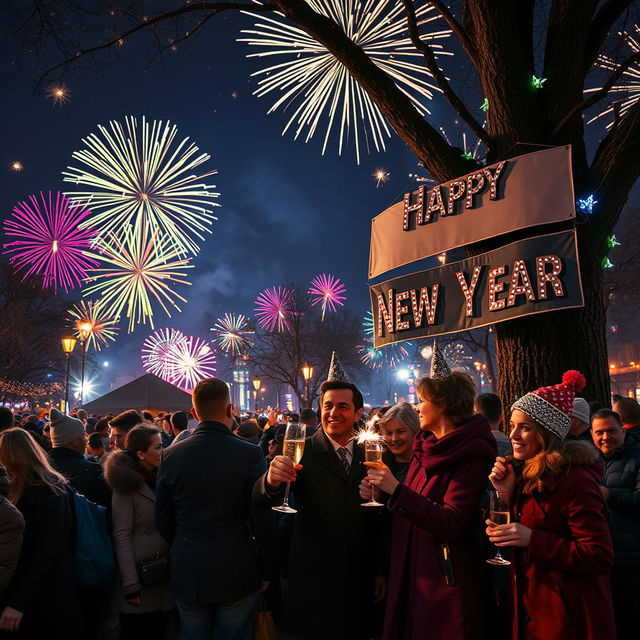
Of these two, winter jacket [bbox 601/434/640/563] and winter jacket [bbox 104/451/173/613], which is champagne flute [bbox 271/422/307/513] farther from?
winter jacket [bbox 601/434/640/563]

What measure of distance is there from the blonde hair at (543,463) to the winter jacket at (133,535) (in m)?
2.71

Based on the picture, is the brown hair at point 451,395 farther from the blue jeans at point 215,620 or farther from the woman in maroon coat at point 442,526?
the blue jeans at point 215,620

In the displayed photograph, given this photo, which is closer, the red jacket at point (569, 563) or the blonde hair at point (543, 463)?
the red jacket at point (569, 563)

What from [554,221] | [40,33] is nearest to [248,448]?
[554,221]

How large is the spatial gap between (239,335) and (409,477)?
38469 mm

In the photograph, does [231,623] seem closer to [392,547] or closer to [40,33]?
[392,547]

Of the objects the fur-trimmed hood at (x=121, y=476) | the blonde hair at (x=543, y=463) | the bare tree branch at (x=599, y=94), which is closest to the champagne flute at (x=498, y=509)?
the blonde hair at (x=543, y=463)

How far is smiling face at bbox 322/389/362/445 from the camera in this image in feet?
11.5

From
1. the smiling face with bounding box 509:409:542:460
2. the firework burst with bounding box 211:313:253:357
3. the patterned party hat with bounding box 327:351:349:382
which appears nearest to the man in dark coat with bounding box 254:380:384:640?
the smiling face with bounding box 509:409:542:460

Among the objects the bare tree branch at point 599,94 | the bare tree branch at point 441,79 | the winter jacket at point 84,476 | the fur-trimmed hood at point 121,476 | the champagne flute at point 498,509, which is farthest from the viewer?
the bare tree branch at point 441,79

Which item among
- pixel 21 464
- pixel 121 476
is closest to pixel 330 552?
pixel 121 476

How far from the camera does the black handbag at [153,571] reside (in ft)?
12.7

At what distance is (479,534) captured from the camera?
3.02m

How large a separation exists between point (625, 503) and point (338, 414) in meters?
2.48
